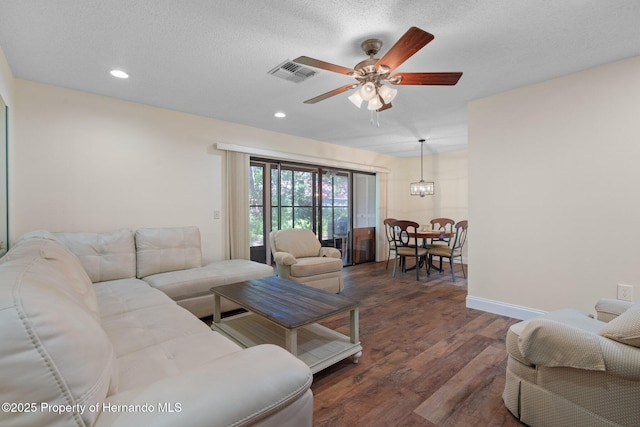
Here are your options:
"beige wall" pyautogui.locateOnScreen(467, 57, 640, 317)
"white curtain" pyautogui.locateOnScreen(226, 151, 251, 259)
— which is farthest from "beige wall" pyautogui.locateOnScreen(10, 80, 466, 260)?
"beige wall" pyautogui.locateOnScreen(467, 57, 640, 317)

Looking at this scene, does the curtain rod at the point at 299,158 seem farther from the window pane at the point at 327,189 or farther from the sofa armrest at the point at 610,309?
the sofa armrest at the point at 610,309

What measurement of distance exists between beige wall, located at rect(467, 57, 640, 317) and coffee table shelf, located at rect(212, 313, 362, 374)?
1948 millimetres

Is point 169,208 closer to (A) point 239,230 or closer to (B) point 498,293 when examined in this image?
(A) point 239,230

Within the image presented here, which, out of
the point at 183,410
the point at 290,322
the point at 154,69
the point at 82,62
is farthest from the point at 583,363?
the point at 82,62

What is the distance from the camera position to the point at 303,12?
1.78 meters

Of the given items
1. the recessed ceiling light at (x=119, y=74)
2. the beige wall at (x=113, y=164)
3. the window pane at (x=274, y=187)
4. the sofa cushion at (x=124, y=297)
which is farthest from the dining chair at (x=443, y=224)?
the recessed ceiling light at (x=119, y=74)

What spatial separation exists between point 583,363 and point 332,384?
1.37 metres

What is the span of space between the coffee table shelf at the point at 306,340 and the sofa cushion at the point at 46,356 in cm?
141

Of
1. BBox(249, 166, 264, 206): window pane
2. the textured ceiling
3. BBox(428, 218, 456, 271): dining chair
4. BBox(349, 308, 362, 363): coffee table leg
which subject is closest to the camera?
the textured ceiling

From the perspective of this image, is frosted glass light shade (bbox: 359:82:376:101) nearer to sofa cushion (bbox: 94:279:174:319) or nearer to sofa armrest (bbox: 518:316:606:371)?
sofa armrest (bbox: 518:316:606:371)

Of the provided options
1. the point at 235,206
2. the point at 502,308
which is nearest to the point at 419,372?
the point at 502,308

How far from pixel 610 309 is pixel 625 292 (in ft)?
2.96

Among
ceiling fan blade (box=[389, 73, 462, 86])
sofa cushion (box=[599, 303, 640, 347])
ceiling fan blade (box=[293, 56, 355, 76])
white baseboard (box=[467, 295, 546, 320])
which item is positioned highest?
ceiling fan blade (box=[293, 56, 355, 76])

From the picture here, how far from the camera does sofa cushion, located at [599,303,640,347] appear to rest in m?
1.29
